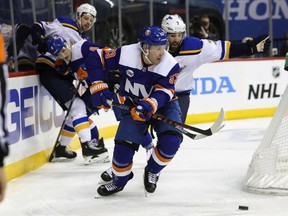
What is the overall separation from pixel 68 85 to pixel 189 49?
1039mm

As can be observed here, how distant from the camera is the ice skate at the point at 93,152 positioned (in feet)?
16.1

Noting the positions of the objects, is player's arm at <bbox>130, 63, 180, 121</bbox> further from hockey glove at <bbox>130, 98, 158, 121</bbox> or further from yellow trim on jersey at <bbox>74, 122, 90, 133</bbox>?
yellow trim on jersey at <bbox>74, 122, 90, 133</bbox>

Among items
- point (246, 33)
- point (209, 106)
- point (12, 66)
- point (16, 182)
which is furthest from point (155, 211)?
point (246, 33)

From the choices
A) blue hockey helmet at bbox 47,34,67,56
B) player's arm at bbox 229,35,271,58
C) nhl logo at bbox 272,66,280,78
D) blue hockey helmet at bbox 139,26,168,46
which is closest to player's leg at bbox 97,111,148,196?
blue hockey helmet at bbox 139,26,168,46

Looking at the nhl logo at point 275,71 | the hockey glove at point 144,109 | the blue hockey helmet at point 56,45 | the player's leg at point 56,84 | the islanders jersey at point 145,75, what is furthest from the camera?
the nhl logo at point 275,71

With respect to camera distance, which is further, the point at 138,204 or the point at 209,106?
the point at 209,106

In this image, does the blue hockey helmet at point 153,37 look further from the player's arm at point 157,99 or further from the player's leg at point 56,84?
the player's leg at point 56,84

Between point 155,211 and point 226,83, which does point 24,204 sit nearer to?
point 155,211

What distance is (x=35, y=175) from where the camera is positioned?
4.63 meters

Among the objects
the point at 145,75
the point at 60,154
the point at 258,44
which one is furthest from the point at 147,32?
the point at 60,154

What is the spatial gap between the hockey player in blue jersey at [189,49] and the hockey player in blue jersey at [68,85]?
764 millimetres

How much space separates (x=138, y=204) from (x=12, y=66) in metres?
1.92

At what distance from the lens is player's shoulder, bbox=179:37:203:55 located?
14.2ft

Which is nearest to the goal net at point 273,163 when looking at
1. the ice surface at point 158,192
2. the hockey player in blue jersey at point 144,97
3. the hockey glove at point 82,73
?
the ice surface at point 158,192
